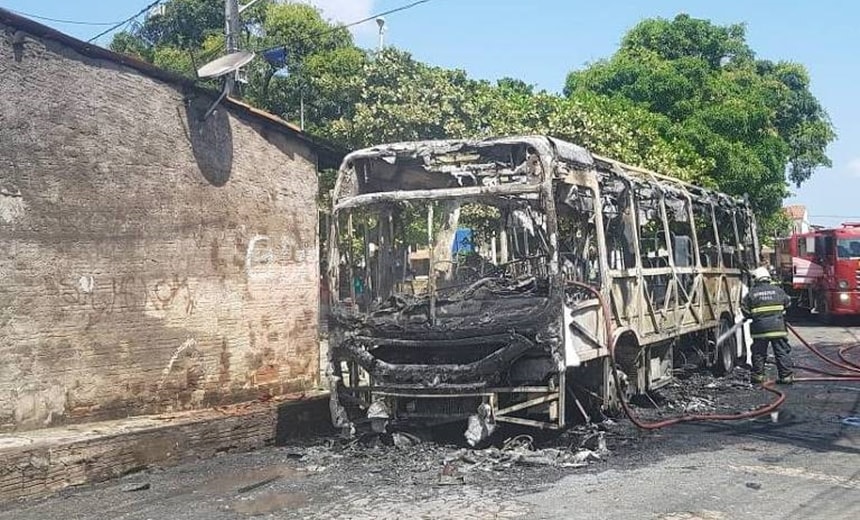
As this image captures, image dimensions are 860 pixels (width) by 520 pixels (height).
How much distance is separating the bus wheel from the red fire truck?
32.8 ft

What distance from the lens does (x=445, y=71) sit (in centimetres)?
2002

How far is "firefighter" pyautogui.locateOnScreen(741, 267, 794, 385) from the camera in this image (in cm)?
1178

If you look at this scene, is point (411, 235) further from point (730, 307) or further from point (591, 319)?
point (730, 307)

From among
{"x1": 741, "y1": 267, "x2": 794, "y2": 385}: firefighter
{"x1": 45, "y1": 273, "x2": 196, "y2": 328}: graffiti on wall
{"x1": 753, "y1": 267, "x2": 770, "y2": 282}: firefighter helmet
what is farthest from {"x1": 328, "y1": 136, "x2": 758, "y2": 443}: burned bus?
{"x1": 753, "y1": 267, "x2": 770, "y2": 282}: firefighter helmet

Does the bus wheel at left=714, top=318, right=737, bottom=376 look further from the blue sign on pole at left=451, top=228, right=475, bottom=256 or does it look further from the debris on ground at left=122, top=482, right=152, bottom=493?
the debris on ground at left=122, top=482, right=152, bottom=493

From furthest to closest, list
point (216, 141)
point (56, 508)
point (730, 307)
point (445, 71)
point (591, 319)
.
A: point (445, 71) < point (730, 307) < point (216, 141) < point (591, 319) < point (56, 508)

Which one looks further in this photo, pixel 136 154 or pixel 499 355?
pixel 136 154

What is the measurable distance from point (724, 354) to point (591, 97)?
399 inches

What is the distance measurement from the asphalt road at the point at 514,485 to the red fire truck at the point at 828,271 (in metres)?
14.7

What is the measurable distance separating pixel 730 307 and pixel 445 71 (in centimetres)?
901

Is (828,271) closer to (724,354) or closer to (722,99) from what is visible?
(722,99)

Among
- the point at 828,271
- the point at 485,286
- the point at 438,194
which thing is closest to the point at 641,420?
the point at 485,286

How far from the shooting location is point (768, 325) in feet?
38.8

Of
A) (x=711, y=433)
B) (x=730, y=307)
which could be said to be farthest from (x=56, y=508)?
(x=730, y=307)
